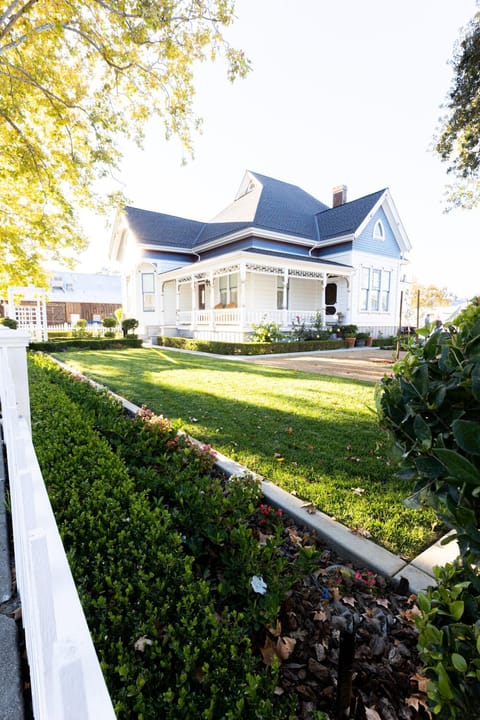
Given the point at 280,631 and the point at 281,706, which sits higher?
the point at 281,706

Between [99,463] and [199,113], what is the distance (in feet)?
34.3

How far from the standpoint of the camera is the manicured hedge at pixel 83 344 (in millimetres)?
14422

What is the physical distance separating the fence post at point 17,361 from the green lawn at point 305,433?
149 cm

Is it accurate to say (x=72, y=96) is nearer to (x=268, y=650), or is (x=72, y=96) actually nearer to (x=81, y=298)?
(x=268, y=650)

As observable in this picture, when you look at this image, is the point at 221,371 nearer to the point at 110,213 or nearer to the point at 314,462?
the point at 314,462

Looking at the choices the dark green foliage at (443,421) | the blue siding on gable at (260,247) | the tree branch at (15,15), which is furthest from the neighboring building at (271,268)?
the dark green foliage at (443,421)

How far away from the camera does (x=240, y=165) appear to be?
21.5 m

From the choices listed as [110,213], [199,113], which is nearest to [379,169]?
[199,113]

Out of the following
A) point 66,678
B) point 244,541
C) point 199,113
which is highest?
point 199,113

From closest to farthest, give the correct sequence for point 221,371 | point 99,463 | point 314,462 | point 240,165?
point 99,463 → point 314,462 → point 221,371 → point 240,165

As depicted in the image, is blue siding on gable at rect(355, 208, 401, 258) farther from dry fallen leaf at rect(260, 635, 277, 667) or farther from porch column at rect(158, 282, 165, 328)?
dry fallen leaf at rect(260, 635, 277, 667)

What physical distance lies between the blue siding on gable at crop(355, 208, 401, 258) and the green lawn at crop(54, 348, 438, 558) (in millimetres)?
14482

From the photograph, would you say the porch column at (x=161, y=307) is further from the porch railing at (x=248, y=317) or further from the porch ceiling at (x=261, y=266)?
the porch railing at (x=248, y=317)

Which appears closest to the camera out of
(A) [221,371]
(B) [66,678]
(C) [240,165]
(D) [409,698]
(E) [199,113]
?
(B) [66,678]
